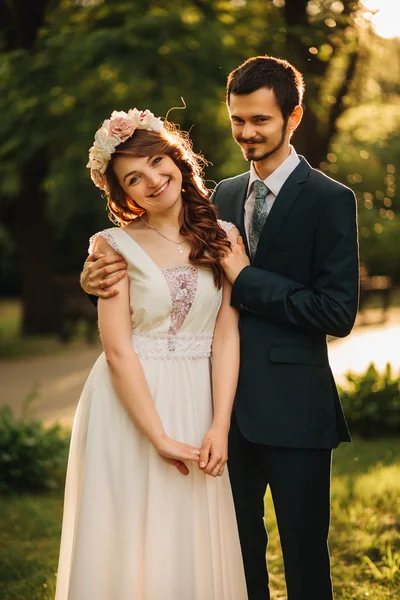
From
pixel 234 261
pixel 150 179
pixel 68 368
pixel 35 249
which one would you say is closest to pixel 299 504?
pixel 234 261

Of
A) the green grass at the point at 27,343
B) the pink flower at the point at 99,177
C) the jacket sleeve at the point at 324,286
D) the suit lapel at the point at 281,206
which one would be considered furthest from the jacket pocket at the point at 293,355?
the green grass at the point at 27,343

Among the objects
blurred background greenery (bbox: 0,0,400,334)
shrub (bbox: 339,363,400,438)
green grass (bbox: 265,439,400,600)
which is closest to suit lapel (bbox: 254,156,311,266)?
green grass (bbox: 265,439,400,600)

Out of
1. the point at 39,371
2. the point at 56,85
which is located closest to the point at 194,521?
the point at 56,85

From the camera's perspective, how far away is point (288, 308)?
2973 mm

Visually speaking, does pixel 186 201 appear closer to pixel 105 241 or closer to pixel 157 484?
Result: pixel 105 241

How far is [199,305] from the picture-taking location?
117 inches

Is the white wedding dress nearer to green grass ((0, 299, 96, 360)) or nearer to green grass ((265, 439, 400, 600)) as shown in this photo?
green grass ((265, 439, 400, 600))

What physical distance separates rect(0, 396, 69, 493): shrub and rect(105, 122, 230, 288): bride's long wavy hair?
3.51 meters

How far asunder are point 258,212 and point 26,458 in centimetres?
378

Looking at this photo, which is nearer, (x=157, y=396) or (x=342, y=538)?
(x=157, y=396)

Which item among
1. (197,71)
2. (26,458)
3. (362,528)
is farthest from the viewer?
(197,71)

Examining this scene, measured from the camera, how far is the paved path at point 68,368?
9416 mm

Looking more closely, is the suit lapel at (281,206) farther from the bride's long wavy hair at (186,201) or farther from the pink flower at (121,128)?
the pink flower at (121,128)

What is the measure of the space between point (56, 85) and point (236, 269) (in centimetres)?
630
